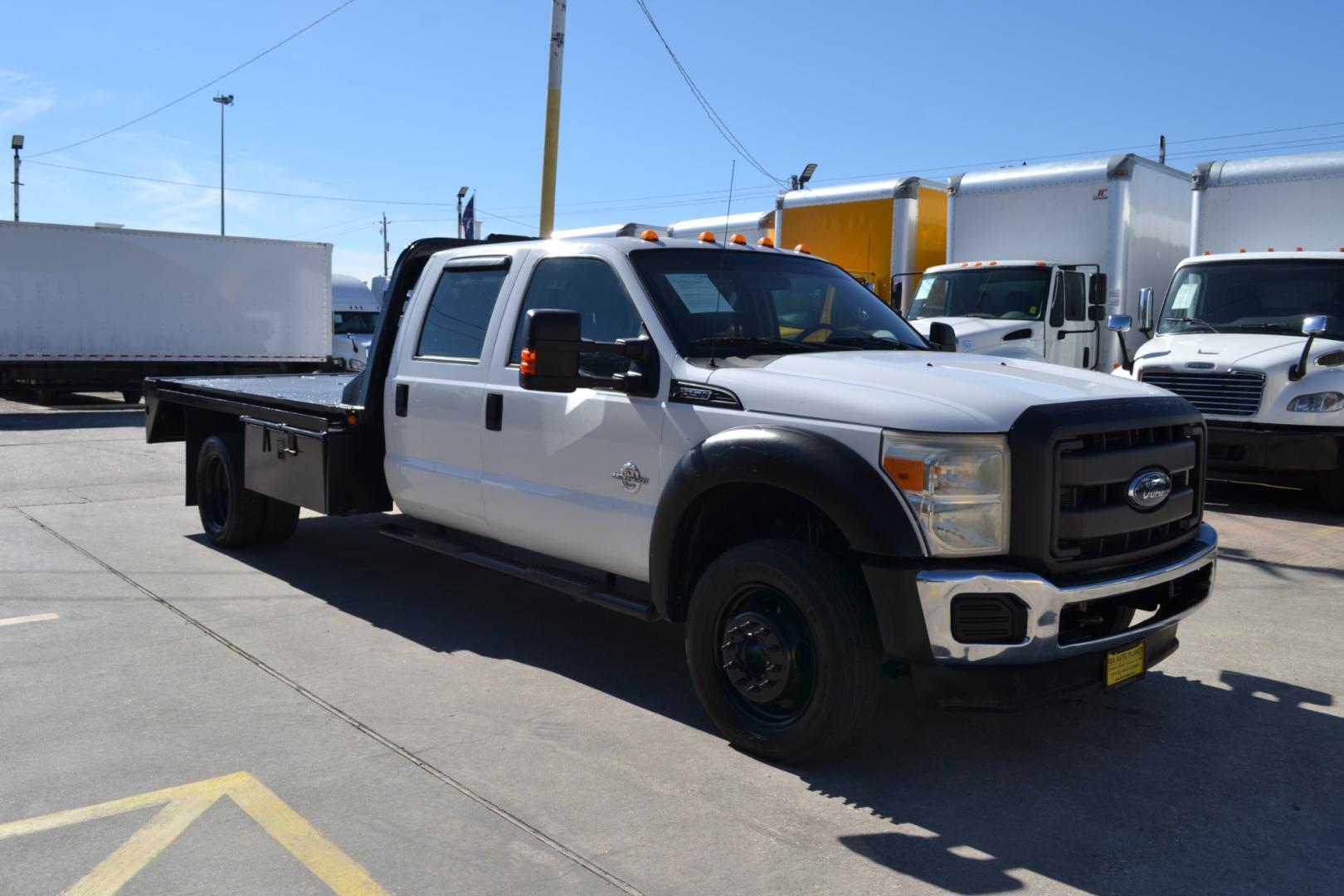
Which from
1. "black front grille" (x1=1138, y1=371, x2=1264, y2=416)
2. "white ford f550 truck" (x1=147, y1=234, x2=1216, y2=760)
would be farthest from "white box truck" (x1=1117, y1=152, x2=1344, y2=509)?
"white ford f550 truck" (x1=147, y1=234, x2=1216, y2=760)

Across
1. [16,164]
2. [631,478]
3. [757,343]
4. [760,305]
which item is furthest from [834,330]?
[16,164]

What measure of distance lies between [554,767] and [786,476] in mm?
1353

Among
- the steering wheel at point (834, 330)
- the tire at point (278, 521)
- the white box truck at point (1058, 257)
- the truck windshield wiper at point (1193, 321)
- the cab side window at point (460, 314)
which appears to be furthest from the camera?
the white box truck at point (1058, 257)

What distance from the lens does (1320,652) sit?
19.1ft

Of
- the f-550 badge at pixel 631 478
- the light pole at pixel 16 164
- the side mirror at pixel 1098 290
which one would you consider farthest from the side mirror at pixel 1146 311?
the light pole at pixel 16 164

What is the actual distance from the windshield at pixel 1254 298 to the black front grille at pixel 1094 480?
7.39 metres

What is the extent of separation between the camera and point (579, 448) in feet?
16.8

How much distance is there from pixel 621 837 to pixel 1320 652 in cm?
400

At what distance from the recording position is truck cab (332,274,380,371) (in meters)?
25.2

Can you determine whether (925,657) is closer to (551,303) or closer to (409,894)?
(409,894)

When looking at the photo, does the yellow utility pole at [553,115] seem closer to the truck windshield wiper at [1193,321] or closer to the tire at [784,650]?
the truck windshield wiper at [1193,321]

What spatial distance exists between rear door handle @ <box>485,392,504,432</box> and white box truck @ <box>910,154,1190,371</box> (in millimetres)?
7761

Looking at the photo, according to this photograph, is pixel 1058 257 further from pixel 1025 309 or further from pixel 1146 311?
pixel 1146 311

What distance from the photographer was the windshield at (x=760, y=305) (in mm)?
4941
